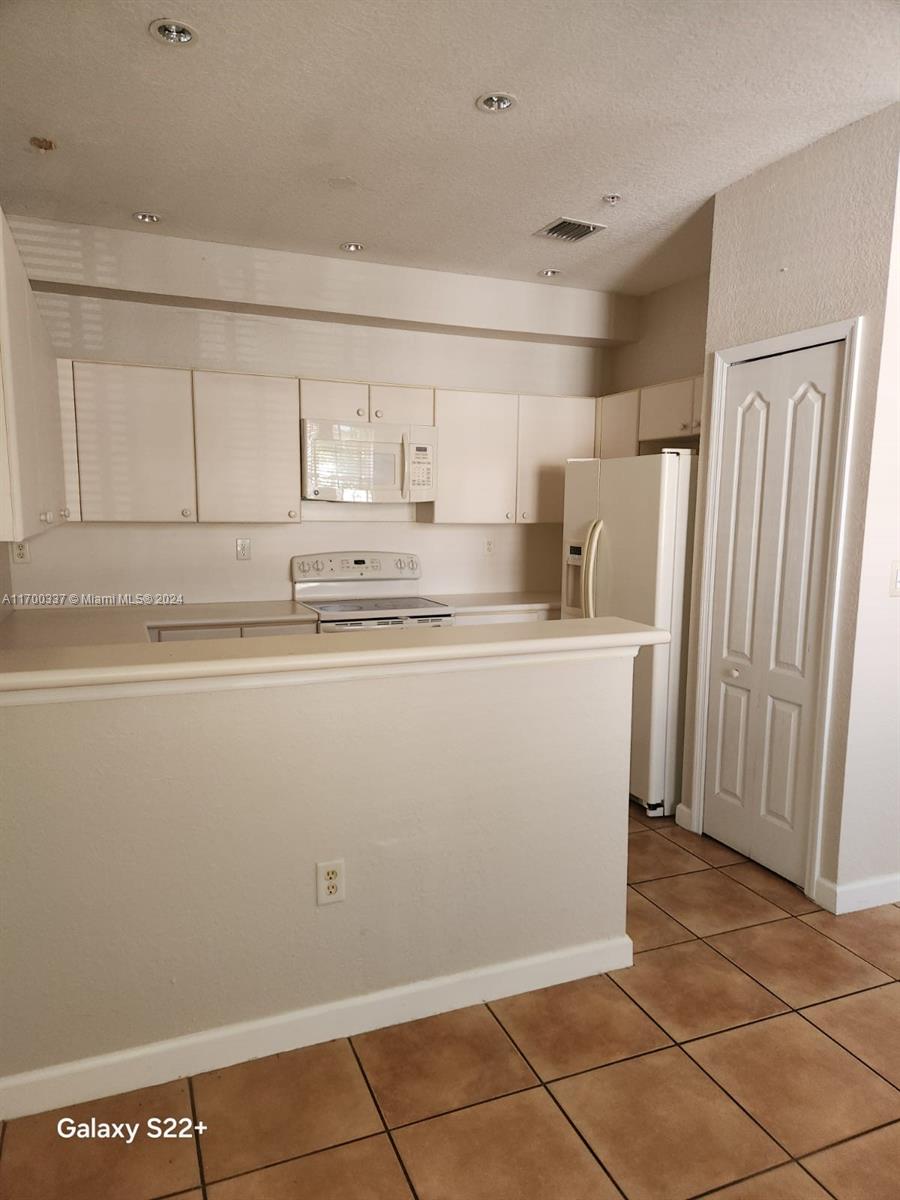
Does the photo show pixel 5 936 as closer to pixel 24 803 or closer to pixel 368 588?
pixel 24 803

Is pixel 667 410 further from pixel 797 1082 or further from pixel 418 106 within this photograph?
pixel 797 1082

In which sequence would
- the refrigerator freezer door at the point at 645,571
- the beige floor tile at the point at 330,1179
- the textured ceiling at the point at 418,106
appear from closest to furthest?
the beige floor tile at the point at 330,1179 → the textured ceiling at the point at 418,106 → the refrigerator freezer door at the point at 645,571

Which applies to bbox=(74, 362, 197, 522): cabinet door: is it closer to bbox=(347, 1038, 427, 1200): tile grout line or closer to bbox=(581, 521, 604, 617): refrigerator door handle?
bbox=(581, 521, 604, 617): refrigerator door handle

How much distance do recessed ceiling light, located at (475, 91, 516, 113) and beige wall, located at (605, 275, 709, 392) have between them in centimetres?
199

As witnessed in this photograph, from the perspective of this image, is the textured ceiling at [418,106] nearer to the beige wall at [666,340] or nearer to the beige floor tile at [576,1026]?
the beige wall at [666,340]

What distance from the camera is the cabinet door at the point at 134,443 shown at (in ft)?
12.2

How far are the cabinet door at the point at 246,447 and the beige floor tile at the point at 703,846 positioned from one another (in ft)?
8.18

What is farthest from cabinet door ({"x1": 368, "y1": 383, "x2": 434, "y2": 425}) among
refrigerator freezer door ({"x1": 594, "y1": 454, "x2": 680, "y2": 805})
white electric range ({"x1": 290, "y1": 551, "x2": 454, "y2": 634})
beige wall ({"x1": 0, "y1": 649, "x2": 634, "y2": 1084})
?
beige wall ({"x1": 0, "y1": 649, "x2": 634, "y2": 1084})

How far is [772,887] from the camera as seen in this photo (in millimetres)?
2971

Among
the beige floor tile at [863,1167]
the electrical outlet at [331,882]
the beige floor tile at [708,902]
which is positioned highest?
the electrical outlet at [331,882]

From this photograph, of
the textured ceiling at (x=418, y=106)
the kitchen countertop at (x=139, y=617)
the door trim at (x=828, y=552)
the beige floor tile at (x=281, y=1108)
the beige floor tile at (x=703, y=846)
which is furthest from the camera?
the beige floor tile at (x=703, y=846)

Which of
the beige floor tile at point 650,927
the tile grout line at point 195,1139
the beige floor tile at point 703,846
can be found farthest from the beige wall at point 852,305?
the tile grout line at point 195,1139

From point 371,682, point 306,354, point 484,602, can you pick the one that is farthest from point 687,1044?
point 306,354

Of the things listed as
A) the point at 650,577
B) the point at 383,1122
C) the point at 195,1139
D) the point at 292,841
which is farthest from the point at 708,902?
the point at 195,1139
